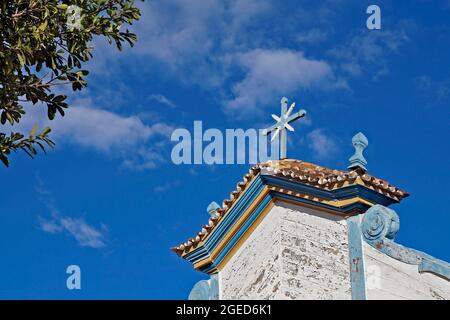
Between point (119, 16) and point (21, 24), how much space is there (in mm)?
1282

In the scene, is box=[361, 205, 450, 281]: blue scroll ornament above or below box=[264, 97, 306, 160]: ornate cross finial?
below

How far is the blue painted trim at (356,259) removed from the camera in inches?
402

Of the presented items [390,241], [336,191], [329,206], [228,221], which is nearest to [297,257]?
[329,206]

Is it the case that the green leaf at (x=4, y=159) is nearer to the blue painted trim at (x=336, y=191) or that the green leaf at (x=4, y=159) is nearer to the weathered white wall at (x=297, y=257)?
the blue painted trim at (x=336, y=191)

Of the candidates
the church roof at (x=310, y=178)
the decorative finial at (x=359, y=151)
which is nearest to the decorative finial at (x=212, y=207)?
the church roof at (x=310, y=178)

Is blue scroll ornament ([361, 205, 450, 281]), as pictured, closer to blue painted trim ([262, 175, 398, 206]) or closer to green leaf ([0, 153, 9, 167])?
blue painted trim ([262, 175, 398, 206])

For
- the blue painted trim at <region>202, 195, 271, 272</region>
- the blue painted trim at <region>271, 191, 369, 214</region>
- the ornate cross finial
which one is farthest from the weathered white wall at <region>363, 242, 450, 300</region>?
the ornate cross finial

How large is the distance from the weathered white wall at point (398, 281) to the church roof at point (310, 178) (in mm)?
832

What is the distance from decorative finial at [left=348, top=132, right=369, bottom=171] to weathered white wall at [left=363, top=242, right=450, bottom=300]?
1.14 meters

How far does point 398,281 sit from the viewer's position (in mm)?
10133

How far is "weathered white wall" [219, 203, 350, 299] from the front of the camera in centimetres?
1052

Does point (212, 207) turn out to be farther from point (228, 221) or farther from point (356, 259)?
point (356, 259)

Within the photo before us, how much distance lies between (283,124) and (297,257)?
7.77 ft

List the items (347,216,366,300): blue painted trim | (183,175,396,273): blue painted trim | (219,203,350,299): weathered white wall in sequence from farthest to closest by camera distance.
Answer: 1. (183,175,396,273): blue painted trim
2. (219,203,350,299): weathered white wall
3. (347,216,366,300): blue painted trim
